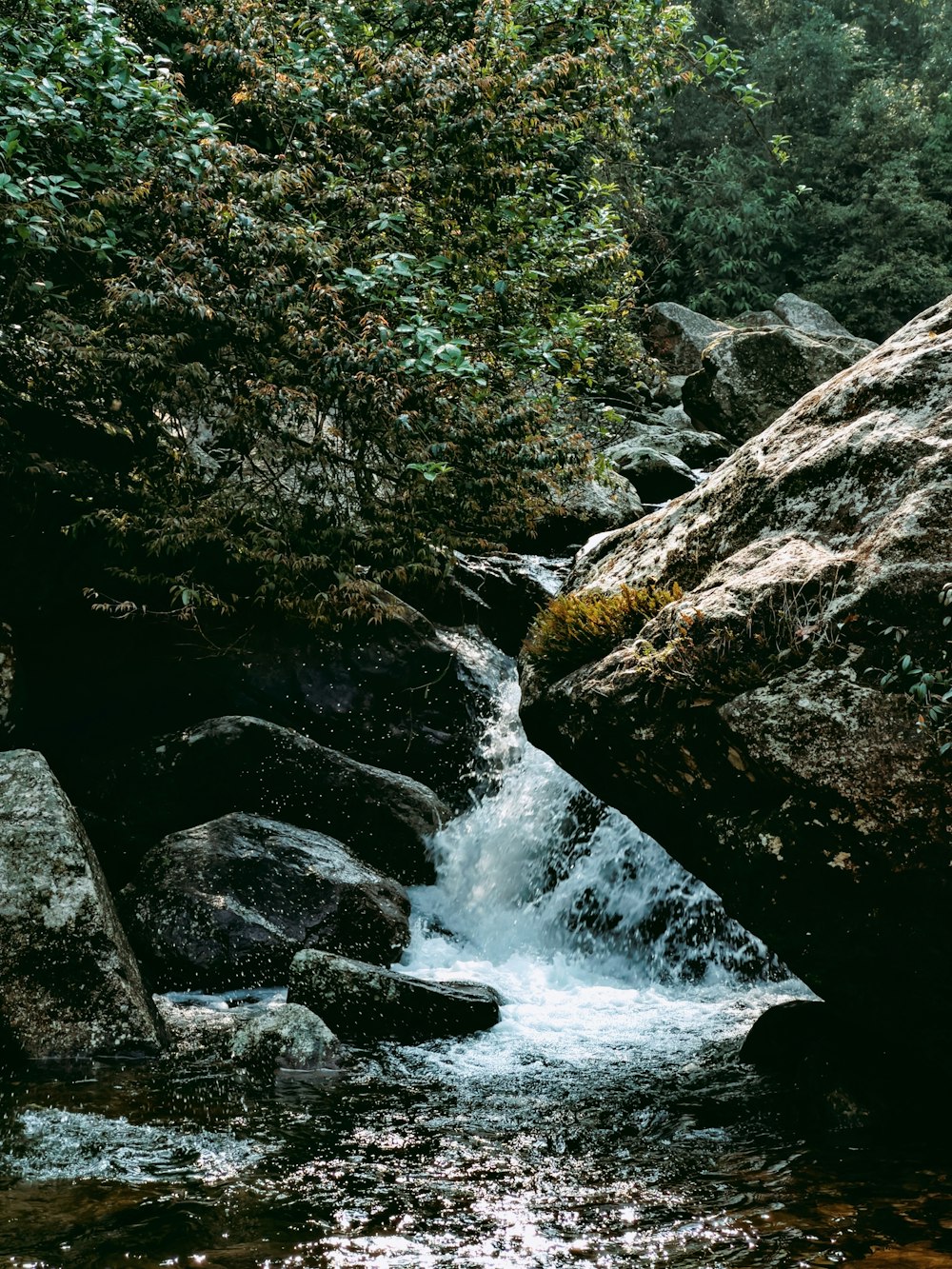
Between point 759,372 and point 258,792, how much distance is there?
41.1ft

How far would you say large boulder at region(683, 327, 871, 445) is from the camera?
17.4 metres

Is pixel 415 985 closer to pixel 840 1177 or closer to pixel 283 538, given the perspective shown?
pixel 840 1177

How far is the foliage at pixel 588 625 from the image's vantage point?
20.4ft

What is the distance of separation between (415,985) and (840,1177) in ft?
10.3

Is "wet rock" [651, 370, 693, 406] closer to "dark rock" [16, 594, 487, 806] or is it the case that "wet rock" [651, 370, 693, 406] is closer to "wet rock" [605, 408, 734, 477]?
"wet rock" [605, 408, 734, 477]

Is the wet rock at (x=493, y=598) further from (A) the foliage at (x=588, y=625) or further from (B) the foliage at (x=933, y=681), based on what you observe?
(B) the foliage at (x=933, y=681)

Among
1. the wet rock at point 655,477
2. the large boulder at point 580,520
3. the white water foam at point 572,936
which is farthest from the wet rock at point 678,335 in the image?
the white water foam at point 572,936

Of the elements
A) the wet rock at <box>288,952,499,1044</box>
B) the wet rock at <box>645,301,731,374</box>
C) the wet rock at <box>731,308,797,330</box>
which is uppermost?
the wet rock at <box>731,308,797,330</box>

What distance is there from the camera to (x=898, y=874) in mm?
4367

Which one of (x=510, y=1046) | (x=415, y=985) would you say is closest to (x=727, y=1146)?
(x=510, y=1046)

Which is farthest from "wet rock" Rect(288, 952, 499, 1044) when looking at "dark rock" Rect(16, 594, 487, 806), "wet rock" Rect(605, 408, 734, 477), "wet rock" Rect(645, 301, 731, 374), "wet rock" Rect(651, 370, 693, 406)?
"wet rock" Rect(645, 301, 731, 374)

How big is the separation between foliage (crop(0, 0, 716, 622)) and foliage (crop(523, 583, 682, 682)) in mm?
2097

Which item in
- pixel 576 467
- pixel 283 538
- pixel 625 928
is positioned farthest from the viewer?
pixel 576 467

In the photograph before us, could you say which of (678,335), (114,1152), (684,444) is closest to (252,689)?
(114,1152)
